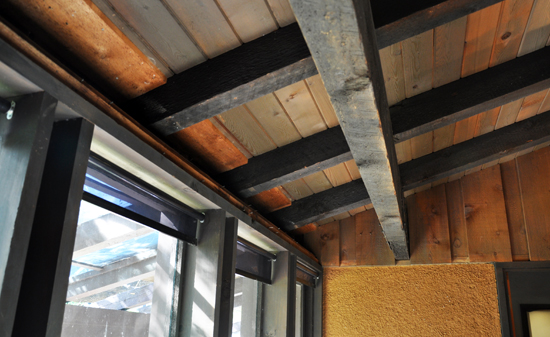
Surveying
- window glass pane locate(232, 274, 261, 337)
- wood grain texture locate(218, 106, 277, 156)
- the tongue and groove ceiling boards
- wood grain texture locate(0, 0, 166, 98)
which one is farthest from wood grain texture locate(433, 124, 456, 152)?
wood grain texture locate(0, 0, 166, 98)

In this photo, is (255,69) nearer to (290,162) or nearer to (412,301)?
(290,162)

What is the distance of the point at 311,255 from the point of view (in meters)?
3.82

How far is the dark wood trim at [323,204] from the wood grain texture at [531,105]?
44.2 inches

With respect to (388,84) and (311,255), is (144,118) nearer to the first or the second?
(388,84)

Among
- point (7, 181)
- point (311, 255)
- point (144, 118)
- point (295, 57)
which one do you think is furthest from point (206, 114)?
point (311, 255)

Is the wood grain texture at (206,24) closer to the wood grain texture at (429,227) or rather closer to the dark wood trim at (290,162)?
the dark wood trim at (290,162)

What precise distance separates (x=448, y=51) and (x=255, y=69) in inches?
41.7

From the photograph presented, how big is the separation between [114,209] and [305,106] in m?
0.99

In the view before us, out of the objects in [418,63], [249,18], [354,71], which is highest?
[418,63]

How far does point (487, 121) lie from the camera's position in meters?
2.92

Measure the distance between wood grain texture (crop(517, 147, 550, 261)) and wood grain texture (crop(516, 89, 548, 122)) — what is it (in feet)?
2.40

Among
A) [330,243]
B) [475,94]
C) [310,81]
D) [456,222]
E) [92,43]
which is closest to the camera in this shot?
[92,43]

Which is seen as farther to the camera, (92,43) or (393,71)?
(393,71)

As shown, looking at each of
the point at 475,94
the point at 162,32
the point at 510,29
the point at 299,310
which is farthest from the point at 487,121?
the point at 162,32
